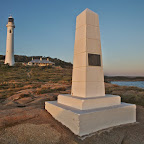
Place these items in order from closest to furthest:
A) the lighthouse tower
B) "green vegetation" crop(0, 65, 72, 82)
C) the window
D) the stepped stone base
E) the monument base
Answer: the monument base → the stepped stone base → the window → "green vegetation" crop(0, 65, 72, 82) → the lighthouse tower

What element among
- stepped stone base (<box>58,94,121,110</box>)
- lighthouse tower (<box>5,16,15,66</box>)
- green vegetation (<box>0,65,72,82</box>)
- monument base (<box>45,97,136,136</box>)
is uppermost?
lighthouse tower (<box>5,16,15,66</box>)

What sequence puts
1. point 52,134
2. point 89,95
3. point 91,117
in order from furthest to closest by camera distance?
1. point 89,95
2. point 91,117
3. point 52,134

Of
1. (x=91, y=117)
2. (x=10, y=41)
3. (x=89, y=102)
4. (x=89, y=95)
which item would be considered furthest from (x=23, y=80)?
(x=91, y=117)

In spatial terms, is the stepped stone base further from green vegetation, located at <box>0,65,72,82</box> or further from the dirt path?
green vegetation, located at <box>0,65,72,82</box>

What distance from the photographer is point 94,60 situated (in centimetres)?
585

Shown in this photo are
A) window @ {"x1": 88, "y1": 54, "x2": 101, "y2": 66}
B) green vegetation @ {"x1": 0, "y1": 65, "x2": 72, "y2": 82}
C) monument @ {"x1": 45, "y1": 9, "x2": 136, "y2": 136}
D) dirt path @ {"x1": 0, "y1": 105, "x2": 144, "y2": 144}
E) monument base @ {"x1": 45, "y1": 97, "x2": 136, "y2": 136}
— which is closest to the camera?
dirt path @ {"x1": 0, "y1": 105, "x2": 144, "y2": 144}

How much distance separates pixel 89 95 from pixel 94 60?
144 centimetres

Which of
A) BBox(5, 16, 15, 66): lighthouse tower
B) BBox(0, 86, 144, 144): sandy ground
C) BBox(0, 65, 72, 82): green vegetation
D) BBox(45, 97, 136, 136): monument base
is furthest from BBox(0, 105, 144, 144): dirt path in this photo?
BBox(5, 16, 15, 66): lighthouse tower

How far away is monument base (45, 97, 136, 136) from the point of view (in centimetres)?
442

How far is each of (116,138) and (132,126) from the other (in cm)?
135

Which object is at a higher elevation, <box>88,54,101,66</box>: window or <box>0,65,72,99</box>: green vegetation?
<box>88,54,101,66</box>: window

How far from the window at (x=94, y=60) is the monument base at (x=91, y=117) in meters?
1.80

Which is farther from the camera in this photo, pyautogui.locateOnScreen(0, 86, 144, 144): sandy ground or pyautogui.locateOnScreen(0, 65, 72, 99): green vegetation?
pyautogui.locateOnScreen(0, 65, 72, 99): green vegetation

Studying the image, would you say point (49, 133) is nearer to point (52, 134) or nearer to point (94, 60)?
point (52, 134)
